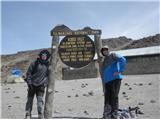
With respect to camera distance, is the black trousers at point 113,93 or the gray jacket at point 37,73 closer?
the black trousers at point 113,93

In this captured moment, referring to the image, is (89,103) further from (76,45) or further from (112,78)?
(112,78)

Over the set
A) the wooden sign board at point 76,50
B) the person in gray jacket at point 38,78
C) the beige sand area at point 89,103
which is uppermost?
the wooden sign board at point 76,50

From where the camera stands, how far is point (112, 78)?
9.48 m

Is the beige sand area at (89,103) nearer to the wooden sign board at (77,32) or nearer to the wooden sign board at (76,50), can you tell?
the wooden sign board at (76,50)

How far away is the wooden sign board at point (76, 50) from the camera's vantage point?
419 inches

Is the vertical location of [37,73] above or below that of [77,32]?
below

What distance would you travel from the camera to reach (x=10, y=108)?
1309 cm

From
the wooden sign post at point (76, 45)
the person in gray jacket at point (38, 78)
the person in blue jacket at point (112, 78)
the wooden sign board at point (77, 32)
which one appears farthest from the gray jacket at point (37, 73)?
the person in blue jacket at point (112, 78)

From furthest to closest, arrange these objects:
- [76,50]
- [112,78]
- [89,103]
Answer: [89,103], [76,50], [112,78]

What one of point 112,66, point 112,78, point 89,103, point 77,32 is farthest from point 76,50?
point 89,103

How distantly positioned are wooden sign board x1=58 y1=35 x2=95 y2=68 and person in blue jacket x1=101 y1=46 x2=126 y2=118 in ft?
3.34

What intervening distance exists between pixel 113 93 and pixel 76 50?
1.80 metres

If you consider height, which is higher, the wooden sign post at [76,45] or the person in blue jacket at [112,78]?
the wooden sign post at [76,45]

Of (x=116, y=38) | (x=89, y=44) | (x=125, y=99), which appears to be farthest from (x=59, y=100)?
(x=116, y=38)
